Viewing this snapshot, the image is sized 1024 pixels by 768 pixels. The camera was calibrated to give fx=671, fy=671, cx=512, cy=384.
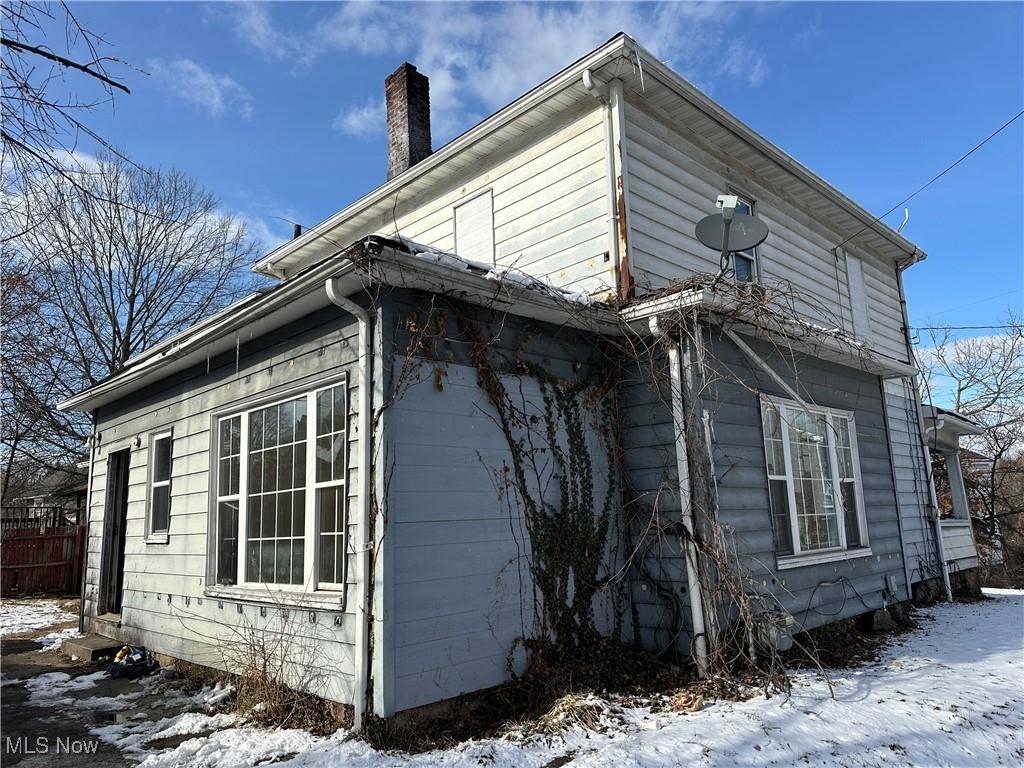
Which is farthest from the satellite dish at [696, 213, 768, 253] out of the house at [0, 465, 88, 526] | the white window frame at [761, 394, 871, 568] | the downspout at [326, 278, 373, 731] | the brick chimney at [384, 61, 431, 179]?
the house at [0, 465, 88, 526]

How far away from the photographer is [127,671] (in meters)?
7.44

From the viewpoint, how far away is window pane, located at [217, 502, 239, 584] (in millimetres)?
6843

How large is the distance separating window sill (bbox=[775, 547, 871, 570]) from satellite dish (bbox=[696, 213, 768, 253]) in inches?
127

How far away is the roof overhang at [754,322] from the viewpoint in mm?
6219

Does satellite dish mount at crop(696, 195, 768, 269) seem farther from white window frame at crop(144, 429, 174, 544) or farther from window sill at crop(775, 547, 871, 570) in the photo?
white window frame at crop(144, 429, 174, 544)

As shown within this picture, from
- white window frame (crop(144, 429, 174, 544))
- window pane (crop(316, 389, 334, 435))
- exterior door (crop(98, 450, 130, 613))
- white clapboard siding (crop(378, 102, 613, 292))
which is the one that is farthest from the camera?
exterior door (crop(98, 450, 130, 613))

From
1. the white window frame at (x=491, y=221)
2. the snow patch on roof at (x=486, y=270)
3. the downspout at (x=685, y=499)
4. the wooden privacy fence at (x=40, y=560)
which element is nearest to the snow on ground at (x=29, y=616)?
the wooden privacy fence at (x=40, y=560)

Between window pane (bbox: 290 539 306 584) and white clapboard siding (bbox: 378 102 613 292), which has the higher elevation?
white clapboard siding (bbox: 378 102 613 292)

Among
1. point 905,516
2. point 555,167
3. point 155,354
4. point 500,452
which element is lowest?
point 905,516

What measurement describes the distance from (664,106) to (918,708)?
6606 millimetres

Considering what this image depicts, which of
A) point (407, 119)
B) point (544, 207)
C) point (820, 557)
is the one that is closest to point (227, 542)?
point (544, 207)

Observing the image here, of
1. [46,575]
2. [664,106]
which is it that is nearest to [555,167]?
[664,106]

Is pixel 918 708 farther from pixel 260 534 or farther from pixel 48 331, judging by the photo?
pixel 48 331

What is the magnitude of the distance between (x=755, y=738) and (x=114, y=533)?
360 inches
